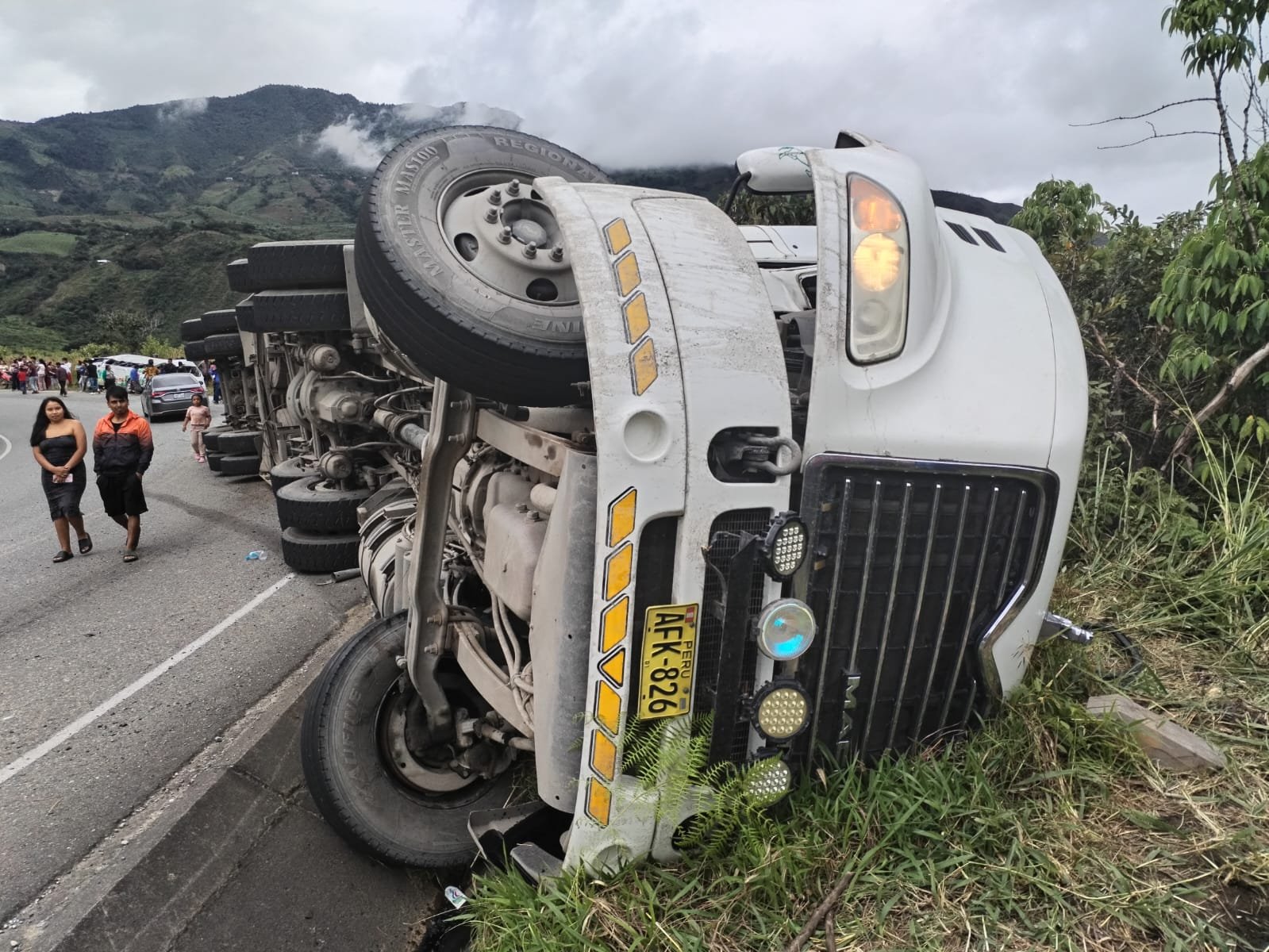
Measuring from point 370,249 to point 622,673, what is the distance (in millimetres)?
1521

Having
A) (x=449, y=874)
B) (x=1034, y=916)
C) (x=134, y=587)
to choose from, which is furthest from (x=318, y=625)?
(x=1034, y=916)

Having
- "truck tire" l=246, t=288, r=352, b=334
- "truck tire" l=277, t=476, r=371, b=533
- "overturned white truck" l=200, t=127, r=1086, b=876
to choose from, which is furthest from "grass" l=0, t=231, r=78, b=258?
"overturned white truck" l=200, t=127, r=1086, b=876

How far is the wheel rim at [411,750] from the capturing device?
9.08ft

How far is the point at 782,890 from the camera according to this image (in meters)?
1.78

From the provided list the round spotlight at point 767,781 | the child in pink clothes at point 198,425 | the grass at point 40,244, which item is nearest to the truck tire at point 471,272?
the round spotlight at point 767,781

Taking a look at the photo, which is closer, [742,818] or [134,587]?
[742,818]

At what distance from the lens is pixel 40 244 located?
93.6 m

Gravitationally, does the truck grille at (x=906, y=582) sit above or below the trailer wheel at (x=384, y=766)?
above

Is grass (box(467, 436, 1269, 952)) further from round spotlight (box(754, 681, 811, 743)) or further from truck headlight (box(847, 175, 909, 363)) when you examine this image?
truck headlight (box(847, 175, 909, 363))

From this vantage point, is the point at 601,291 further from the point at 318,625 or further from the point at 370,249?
the point at 318,625

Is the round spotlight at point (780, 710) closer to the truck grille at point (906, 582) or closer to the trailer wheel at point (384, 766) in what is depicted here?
the truck grille at point (906, 582)

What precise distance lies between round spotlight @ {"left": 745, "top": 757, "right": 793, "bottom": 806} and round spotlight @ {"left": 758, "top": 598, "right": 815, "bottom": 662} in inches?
10.5

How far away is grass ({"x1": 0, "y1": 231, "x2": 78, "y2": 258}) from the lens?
8944 centimetres

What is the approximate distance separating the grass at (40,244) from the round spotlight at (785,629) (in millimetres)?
108020
